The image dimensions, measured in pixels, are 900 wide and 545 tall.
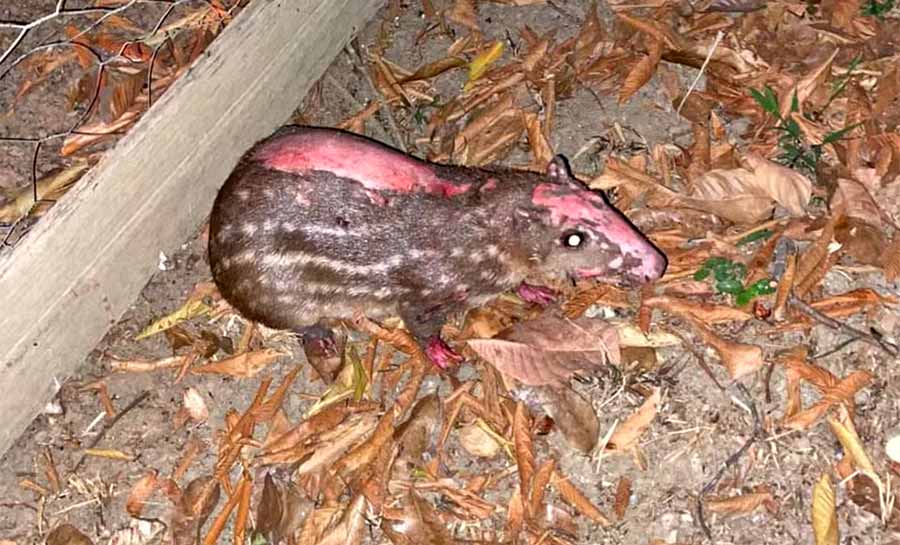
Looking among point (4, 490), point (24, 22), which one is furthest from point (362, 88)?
point (4, 490)

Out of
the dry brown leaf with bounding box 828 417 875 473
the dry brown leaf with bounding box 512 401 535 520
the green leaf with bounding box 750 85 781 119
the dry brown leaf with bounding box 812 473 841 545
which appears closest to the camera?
the dry brown leaf with bounding box 812 473 841 545

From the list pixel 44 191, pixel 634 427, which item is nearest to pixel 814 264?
pixel 634 427

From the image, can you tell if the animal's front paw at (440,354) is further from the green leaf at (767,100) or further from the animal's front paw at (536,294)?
the green leaf at (767,100)

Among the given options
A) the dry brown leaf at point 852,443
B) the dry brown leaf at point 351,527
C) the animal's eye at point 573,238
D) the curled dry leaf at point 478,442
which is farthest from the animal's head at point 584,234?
the dry brown leaf at point 351,527

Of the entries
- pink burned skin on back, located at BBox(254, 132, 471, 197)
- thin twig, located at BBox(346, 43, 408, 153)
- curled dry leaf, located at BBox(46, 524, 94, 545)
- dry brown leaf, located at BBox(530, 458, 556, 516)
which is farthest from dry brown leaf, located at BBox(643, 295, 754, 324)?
curled dry leaf, located at BBox(46, 524, 94, 545)

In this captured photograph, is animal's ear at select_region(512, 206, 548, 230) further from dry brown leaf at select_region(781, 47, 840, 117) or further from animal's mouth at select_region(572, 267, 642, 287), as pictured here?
dry brown leaf at select_region(781, 47, 840, 117)

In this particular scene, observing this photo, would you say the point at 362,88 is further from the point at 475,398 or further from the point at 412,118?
the point at 475,398
